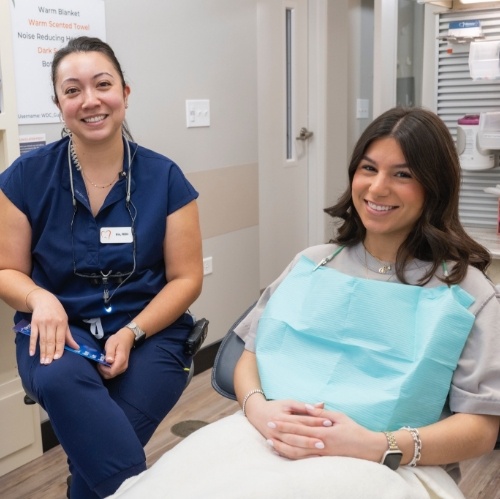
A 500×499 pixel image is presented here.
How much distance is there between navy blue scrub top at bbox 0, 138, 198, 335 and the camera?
5.86ft

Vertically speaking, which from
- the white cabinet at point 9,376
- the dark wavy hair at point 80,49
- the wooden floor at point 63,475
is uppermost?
the dark wavy hair at point 80,49

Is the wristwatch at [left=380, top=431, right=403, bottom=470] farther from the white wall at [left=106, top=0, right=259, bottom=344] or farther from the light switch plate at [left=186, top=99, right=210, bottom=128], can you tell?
the light switch plate at [left=186, top=99, right=210, bottom=128]

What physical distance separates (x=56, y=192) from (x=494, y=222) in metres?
1.73

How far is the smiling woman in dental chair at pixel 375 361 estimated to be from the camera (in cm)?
120

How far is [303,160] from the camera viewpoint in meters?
4.41

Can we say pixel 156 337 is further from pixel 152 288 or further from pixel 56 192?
pixel 56 192

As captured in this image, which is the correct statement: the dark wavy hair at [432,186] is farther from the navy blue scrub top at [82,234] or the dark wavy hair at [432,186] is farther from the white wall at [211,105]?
the white wall at [211,105]

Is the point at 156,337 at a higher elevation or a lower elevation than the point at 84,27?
lower

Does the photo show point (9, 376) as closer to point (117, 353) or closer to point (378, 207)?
point (117, 353)

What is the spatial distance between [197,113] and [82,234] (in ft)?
5.46

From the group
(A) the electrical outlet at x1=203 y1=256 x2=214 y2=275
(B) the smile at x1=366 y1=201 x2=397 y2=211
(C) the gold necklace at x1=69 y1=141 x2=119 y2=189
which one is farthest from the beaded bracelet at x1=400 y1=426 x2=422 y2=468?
(A) the electrical outlet at x1=203 y1=256 x2=214 y2=275

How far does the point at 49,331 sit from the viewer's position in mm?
1627

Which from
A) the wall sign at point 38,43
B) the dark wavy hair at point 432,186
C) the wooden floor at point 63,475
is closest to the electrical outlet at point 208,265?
the wooden floor at point 63,475

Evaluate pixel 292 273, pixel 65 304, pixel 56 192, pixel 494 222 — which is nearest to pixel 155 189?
pixel 56 192
